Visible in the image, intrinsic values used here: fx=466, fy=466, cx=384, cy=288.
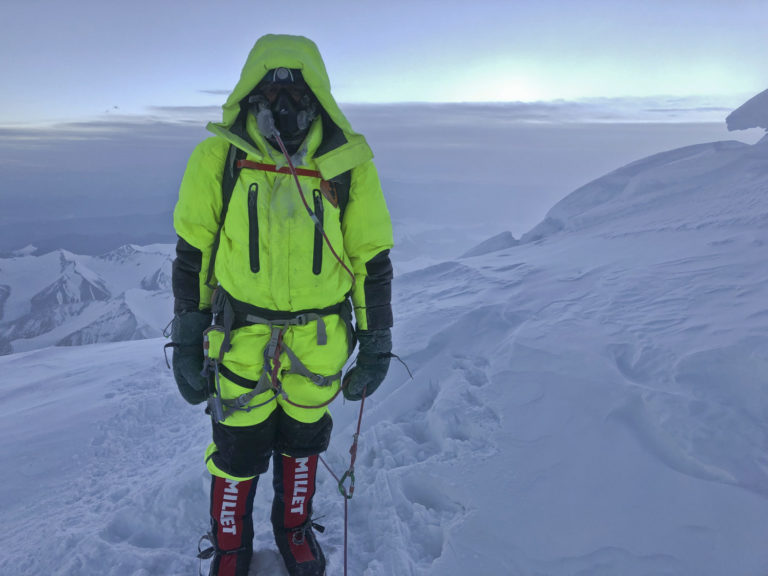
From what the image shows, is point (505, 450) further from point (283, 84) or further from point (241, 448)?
point (283, 84)

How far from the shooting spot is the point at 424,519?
315 cm

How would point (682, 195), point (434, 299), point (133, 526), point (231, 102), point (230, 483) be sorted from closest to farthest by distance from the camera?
1. point (231, 102)
2. point (230, 483)
3. point (133, 526)
4. point (434, 299)
5. point (682, 195)

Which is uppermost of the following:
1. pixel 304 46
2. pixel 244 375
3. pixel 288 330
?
pixel 304 46

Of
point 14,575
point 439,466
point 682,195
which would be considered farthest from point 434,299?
point 682,195

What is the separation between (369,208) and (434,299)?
5910 mm

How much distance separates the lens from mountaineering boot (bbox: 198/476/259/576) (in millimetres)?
2773

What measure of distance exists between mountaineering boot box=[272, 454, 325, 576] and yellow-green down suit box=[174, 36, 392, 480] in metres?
0.28

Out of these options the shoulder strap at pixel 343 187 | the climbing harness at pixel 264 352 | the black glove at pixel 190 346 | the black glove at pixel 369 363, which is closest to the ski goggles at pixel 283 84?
the shoulder strap at pixel 343 187

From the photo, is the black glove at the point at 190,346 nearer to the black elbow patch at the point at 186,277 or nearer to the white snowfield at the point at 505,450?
the black elbow patch at the point at 186,277

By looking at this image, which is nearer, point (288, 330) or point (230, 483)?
point (288, 330)

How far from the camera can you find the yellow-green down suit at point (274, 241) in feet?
7.72

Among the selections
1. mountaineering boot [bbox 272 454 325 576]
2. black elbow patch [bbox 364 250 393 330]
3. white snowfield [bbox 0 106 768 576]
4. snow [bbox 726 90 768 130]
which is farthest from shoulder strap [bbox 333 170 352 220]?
snow [bbox 726 90 768 130]

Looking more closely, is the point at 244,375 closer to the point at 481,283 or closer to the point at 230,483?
the point at 230,483

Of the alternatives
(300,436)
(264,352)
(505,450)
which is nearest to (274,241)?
(264,352)
